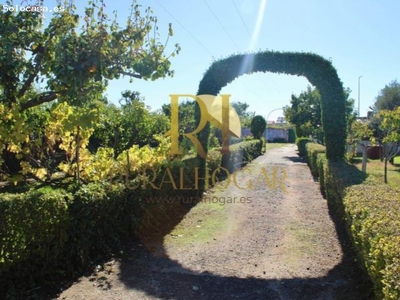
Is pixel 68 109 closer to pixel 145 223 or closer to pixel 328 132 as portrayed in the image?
pixel 145 223

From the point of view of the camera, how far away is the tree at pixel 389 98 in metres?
40.3

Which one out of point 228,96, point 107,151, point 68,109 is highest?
point 228,96

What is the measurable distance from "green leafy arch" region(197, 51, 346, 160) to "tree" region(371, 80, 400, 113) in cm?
3591

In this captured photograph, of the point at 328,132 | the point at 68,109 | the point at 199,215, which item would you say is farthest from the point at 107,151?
the point at 328,132

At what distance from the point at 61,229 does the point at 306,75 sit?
7.07 meters

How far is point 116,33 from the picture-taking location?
5160 mm

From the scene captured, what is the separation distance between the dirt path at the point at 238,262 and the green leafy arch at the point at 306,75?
2.11m

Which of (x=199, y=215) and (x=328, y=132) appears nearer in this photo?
(x=199, y=215)

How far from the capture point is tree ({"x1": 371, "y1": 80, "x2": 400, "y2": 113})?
132 ft

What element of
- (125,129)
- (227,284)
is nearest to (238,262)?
(227,284)

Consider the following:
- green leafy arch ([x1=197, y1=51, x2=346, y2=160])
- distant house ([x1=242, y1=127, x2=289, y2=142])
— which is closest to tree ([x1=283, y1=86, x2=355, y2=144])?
green leafy arch ([x1=197, y1=51, x2=346, y2=160])

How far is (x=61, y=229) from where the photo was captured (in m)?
4.11

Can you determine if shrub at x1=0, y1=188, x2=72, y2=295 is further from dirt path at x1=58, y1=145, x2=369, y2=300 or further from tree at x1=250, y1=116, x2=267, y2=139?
tree at x1=250, y1=116, x2=267, y2=139

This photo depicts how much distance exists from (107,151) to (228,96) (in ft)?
16.8
